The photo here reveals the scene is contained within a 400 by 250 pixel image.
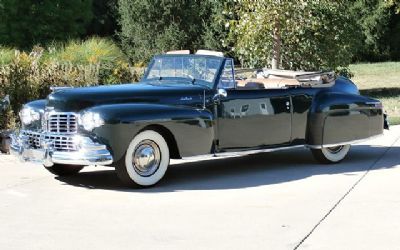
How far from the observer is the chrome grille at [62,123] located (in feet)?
25.6

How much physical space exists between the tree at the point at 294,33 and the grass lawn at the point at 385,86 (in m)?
2.22

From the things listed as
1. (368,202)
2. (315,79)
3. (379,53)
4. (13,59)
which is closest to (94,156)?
(368,202)

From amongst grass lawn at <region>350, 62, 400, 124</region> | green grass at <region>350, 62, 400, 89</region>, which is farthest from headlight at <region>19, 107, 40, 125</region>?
green grass at <region>350, 62, 400, 89</region>

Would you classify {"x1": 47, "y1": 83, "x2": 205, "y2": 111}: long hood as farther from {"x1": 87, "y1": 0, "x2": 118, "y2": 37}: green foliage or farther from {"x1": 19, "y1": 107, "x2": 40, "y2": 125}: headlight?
{"x1": 87, "y1": 0, "x2": 118, "y2": 37}: green foliage

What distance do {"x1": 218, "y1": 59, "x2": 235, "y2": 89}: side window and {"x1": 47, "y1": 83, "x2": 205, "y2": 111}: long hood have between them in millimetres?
312

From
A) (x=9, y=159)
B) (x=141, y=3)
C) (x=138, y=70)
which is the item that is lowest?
(x=9, y=159)

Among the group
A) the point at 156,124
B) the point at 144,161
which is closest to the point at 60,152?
the point at 144,161

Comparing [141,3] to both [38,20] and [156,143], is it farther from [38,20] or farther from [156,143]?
[156,143]

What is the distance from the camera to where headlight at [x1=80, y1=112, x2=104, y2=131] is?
24.9 ft

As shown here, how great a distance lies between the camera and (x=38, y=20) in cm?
3522

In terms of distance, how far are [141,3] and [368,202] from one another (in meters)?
22.5

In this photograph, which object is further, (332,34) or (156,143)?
(332,34)

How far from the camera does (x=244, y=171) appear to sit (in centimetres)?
932

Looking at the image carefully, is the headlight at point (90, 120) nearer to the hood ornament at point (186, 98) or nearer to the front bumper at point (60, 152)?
the front bumper at point (60, 152)
